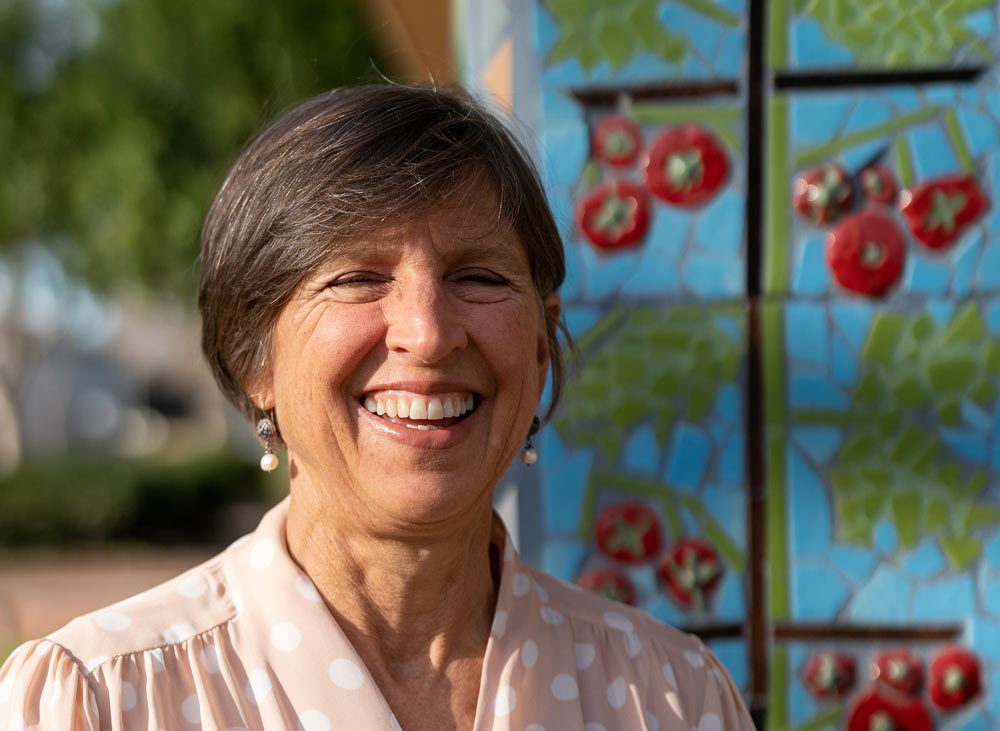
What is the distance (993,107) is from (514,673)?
1.47 m

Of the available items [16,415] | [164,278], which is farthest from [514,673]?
[16,415]

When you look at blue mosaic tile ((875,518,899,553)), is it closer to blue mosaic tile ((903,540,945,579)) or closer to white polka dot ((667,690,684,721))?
blue mosaic tile ((903,540,945,579))

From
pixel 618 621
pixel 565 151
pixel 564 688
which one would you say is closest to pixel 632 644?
pixel 618 621

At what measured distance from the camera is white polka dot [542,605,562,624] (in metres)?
1.90

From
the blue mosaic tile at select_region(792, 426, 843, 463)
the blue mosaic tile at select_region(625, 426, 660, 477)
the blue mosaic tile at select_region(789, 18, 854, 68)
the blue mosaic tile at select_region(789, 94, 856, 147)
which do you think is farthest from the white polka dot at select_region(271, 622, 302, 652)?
the blue mosaic tile at select_region(789, 18, 854, 68)

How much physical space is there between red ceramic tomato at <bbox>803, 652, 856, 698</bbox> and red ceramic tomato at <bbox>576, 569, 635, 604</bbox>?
15.2 inches

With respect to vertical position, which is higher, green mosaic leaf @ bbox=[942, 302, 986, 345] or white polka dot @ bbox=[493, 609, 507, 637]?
green mosaic leaf @ bbox=[942, 302, 986, 345]

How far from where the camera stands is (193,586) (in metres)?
1.73

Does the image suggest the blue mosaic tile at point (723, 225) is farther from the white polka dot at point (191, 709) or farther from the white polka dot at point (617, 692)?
the white polka dot at point (191, 709)

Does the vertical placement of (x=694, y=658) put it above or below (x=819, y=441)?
below

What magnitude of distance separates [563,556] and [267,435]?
2.78 feet

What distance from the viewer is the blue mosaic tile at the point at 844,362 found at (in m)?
2.39

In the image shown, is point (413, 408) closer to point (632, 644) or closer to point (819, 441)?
point (632, 644)

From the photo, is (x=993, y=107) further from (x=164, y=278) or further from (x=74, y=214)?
(x=74, y=214)
